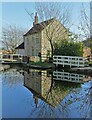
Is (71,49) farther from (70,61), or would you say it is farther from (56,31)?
(56,31)

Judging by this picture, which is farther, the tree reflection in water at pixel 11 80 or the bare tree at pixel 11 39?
the bare tree at pixel 11 39

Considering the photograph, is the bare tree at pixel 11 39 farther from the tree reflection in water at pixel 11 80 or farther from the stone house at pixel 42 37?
the tree reflection in water at pixel 11 80

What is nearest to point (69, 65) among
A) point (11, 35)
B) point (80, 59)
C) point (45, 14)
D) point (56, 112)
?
point (80, 59)

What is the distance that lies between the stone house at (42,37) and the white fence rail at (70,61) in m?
4.74

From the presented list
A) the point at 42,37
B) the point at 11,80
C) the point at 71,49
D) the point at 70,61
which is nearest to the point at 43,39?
the point at 42,37

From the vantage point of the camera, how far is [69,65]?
61.6 ft

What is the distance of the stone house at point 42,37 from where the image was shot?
24.8 meters

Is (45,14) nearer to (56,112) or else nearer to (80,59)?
(80,59)

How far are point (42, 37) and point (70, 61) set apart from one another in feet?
41.9

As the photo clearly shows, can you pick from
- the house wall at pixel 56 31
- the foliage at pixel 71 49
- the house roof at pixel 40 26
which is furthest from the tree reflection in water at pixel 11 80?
the house roof at pixel 40 26

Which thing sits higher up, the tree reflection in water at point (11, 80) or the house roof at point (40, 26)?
the house roof at point (40, 26)

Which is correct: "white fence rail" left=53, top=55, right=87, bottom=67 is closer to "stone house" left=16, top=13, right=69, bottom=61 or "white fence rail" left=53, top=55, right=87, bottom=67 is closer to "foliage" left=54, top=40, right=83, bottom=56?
"foliage" left=54, top=40, right=83, bottom=56

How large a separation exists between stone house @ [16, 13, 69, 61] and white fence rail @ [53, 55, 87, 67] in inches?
187

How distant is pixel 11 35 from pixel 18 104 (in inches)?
1499
